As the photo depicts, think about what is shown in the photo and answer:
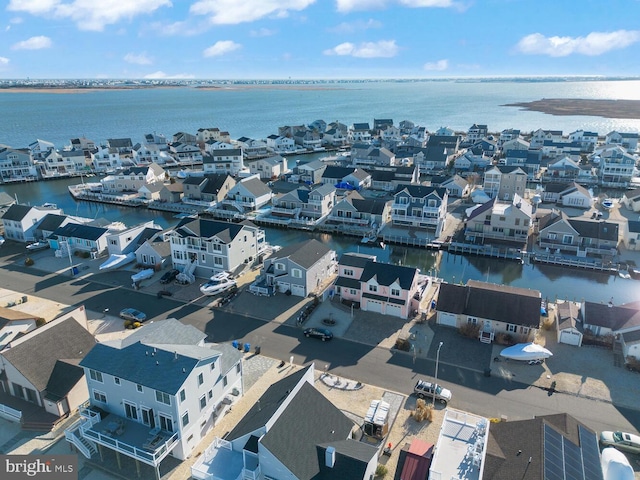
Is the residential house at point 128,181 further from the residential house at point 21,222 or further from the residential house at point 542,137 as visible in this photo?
the residential house at point 542,137

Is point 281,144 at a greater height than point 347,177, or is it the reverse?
point 281,144

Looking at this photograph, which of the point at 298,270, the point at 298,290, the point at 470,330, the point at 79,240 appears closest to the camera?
the point at 470,330

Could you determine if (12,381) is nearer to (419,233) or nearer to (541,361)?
(541,361)

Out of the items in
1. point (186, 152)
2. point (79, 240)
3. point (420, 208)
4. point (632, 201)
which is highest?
point (186, 152)

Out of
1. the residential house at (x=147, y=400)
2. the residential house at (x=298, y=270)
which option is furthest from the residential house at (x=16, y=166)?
the residential house at (x=147, y=400)

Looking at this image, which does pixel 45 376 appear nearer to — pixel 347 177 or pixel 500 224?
pixel 500 224

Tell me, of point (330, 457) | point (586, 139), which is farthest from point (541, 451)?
point (586, 139)

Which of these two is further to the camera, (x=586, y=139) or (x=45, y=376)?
(x=586, y=139)

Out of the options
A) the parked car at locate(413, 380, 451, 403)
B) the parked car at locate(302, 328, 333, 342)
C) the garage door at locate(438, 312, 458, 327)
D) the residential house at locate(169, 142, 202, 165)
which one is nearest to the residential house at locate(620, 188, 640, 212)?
the garage door at locate(438, 312, 458, 327)
